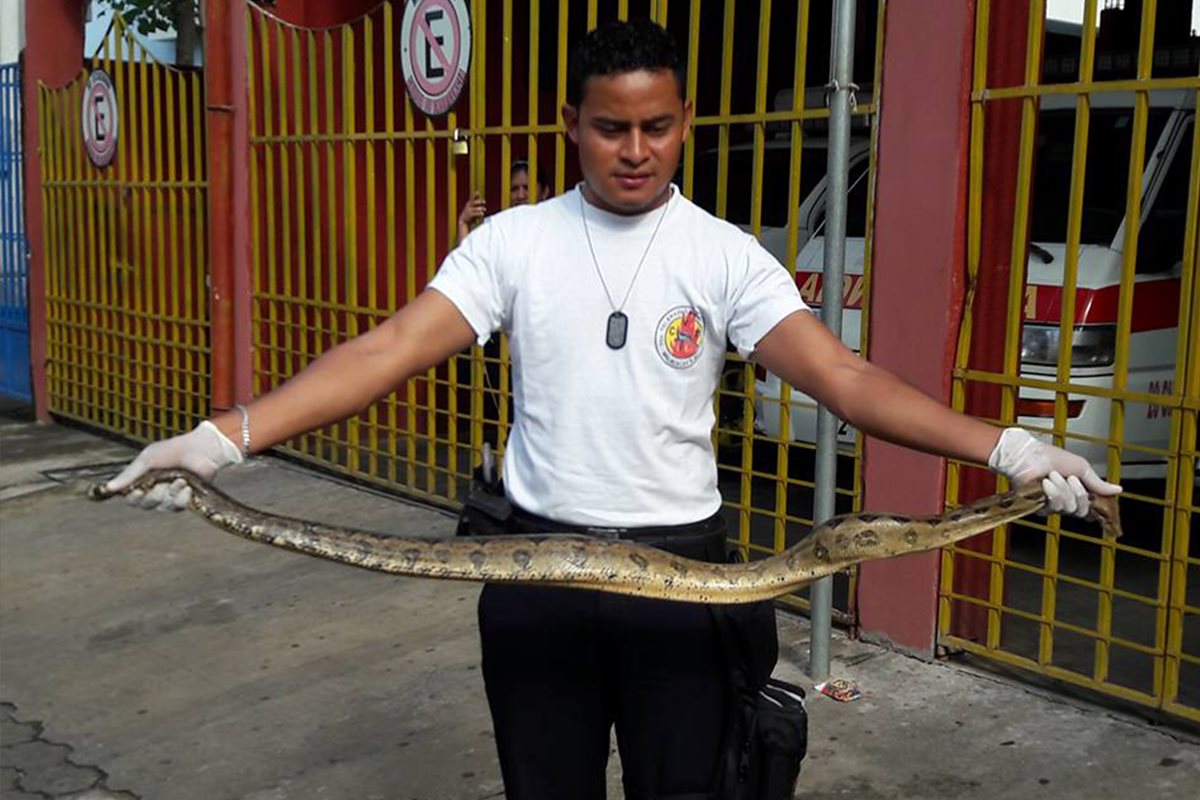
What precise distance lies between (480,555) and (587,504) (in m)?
0.23

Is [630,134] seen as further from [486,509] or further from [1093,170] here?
[1093,170]

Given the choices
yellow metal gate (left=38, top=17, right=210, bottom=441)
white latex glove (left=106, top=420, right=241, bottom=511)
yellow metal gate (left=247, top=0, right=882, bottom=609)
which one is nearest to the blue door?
yellow metal gate (left=38, top=17, right=210, bottom=441)

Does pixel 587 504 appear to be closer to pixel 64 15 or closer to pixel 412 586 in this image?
pixel 412 586

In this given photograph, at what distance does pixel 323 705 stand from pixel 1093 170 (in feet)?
14.8

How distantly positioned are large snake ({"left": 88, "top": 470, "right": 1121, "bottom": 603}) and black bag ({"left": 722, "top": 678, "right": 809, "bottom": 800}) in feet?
0.69

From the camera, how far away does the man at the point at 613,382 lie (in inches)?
93.9

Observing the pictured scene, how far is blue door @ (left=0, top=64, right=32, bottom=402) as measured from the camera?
10.5 meters

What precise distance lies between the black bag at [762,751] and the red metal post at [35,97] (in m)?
9.26

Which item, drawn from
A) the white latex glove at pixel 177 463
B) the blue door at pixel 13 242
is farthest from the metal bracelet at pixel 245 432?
the blue door at pixel 13 242

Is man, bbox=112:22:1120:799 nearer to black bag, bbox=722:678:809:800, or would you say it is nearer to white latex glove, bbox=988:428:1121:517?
black bag, bbox=722:678:809:800

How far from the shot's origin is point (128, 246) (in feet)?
30.4

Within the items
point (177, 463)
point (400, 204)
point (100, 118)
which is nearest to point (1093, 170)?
point (400, 204)

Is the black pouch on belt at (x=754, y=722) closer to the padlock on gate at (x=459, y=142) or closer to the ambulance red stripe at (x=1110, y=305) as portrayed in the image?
the ambulance red stripe at (x=1110, y=305)

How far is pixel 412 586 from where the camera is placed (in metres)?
5.85
